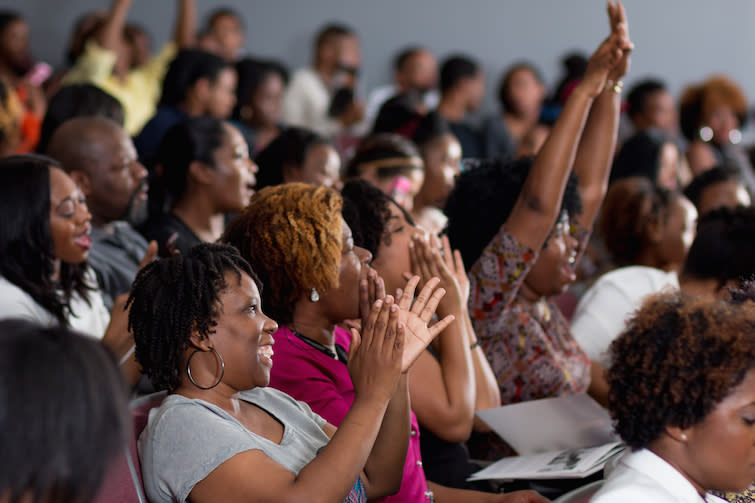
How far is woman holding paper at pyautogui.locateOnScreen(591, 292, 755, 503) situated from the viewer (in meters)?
1.33

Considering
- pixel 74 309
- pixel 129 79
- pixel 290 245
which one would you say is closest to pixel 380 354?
pixel 290 245

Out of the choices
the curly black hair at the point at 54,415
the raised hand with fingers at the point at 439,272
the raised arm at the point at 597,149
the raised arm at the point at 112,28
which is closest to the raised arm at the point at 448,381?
the raised hand with fingers at the point at 439,272

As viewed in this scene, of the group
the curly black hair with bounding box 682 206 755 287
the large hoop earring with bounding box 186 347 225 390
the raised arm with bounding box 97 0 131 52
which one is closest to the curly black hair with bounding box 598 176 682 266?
the curly black hair with bounding box 682 206 755 287

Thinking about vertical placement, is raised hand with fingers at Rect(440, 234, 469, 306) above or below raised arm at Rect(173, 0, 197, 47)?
below

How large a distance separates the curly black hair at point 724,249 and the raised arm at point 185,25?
398 cm

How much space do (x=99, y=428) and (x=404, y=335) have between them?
2.24ft

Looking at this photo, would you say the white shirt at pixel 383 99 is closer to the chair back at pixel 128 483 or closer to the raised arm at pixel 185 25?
the raised arm at pixel 185 25

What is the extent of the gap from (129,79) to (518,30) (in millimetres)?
3358

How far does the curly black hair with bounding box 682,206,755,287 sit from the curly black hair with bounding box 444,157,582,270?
51 centimetres

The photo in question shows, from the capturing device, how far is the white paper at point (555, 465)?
1.77 m

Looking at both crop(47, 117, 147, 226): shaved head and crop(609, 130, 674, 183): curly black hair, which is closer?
crop(47, 117, 147, 226): shaved head

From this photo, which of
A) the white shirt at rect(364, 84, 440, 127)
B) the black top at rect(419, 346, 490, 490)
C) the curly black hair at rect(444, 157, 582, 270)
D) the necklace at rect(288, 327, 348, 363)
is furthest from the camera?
the white shirt at rect(364, 84, 440, 127)

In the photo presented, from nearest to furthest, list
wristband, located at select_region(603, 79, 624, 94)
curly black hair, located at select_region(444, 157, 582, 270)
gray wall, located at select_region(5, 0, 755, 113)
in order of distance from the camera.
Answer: curly black hair, located at select_region(444, 157, 582, 270)
wristband, located at select_region(603, 79, 624, 94)
gray wall, located at select_region(5, 0, 755, 113)

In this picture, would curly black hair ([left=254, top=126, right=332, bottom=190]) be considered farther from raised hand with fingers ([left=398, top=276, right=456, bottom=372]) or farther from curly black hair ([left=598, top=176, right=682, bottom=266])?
raised hand with fingers ([left=398, top=276, right=456, bottom=372])
